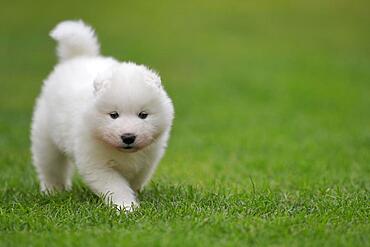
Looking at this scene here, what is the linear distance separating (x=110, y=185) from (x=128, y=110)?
0.66m

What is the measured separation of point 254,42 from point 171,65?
3.42m

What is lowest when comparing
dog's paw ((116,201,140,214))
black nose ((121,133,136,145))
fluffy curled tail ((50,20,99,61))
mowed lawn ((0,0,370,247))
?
mowed lawn ((0,0,370,247))

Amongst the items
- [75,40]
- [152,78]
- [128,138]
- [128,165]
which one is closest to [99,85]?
[152,78]

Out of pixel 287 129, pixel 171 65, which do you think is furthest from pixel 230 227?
pixel 171 65

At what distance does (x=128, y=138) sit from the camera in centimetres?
510

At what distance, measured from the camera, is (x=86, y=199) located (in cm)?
588

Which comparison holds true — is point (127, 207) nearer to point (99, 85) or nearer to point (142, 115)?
point (142, 115)

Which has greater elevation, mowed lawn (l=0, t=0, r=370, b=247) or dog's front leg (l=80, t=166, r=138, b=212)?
dog's front leg (l=80, t=166, r=138, b=212)

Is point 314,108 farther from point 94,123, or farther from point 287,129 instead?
point 94,123

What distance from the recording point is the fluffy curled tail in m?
6.73

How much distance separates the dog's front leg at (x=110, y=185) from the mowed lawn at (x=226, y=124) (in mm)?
114

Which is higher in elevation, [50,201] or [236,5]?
[50,201]

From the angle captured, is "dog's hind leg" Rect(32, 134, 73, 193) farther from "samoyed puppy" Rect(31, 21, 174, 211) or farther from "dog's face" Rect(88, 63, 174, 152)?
"dog's face" Rect(88, 63, 174, 152)

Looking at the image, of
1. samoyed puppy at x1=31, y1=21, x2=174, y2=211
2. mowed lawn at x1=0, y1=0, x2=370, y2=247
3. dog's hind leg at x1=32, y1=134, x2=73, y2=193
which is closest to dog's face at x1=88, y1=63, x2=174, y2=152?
samoyed puppy at x1=31, y1=21, x2=174, y2=211
